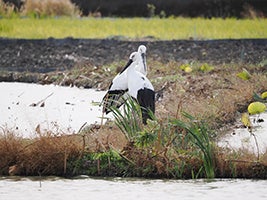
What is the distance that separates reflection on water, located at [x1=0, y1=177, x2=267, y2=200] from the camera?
9.10 metres

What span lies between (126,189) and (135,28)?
1757cm

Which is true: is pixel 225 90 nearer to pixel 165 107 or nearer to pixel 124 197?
pixel 165 107

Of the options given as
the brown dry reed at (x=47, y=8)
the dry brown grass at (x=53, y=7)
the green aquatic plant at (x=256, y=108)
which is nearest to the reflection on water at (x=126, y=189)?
the green aquatic plant at (x=256, y=108)

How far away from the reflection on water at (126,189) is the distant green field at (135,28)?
47.6ft

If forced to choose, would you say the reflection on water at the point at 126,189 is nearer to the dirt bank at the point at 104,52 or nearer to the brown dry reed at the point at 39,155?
the brown dry reed at the point at 39,155

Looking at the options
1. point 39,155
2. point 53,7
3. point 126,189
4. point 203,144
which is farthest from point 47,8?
point 126,189

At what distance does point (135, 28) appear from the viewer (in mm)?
26766

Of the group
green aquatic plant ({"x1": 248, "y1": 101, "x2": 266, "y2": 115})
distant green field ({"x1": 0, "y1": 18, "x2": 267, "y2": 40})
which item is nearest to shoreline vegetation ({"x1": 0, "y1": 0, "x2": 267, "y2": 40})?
distant green field ({"x1": 0, "y1": 18, "x2": 267, "y2": 40})

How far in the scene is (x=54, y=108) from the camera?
14656 millimetres

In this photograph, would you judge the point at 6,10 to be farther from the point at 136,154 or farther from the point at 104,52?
the point at 136,154

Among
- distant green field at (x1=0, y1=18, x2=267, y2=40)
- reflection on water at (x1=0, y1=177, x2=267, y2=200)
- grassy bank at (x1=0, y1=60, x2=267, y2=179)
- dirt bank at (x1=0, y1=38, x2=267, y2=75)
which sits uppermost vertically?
distant green field at (x1=0, y1=18, x2=267, y2=40)

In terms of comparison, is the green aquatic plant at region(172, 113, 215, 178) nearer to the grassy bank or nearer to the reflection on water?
the grassy bank

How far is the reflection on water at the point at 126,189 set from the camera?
910 centimetres

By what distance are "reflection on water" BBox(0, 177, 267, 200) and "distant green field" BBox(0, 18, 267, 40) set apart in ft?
47.6
